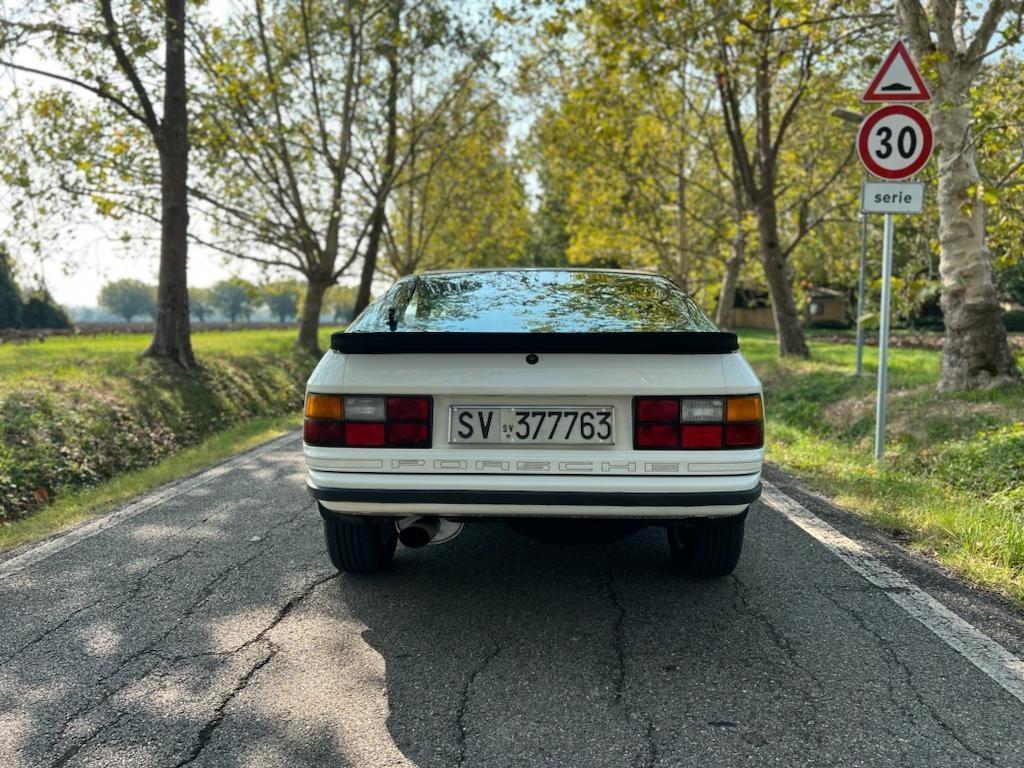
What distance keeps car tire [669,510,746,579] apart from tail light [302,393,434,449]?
1.21 m

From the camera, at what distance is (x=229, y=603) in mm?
3355

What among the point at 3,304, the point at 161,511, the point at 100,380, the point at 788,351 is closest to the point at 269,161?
the point at 100,380

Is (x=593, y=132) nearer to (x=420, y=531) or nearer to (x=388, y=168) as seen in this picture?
(x=388, y=168)

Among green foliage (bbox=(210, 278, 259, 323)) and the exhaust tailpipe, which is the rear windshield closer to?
the exhaust tailpipe

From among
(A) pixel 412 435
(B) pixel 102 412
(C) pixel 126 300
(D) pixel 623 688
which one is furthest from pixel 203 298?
(D) pixel 623 688

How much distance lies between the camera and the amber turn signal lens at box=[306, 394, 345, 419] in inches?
120

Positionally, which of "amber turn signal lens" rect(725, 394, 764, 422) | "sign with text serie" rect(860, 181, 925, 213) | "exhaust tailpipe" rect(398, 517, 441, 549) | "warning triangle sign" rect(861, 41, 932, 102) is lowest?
"exhaust tailpipe" rect(398, 517, 441, 549)

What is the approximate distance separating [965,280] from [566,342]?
598 centimetres

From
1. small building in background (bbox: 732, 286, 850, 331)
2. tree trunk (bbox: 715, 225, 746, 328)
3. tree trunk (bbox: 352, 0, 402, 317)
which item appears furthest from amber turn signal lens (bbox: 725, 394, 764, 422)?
small building in background (bbox: 732, 286, 850, 331)

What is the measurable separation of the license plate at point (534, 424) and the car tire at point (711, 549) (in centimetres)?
70

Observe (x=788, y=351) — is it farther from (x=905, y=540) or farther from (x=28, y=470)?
(x=28, y=470)

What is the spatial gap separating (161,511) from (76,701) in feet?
9.16

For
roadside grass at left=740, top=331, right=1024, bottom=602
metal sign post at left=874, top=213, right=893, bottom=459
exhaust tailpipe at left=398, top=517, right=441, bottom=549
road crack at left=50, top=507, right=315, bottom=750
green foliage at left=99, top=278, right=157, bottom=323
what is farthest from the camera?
green foliage at left=99, top=278, right=157, bottom=323

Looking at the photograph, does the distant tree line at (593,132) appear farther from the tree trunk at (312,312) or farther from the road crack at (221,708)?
the road crack at (221,708)
